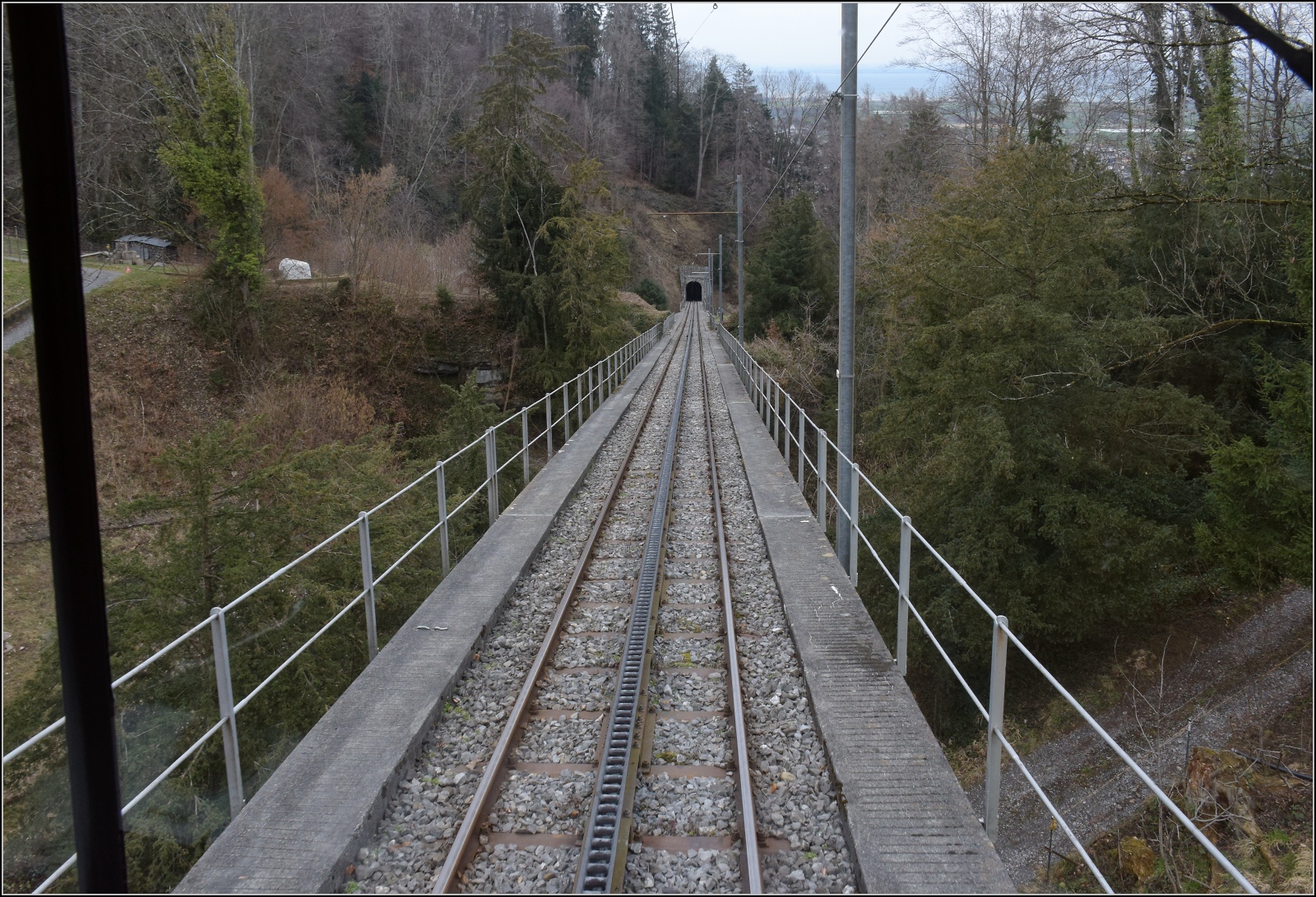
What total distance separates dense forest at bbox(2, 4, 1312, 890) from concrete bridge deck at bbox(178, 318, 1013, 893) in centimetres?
103

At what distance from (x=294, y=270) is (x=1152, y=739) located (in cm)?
2936

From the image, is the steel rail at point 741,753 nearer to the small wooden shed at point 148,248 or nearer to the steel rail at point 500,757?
the steel rail at point 500,757

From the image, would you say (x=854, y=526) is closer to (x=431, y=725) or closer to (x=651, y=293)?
(x=431, y=725)

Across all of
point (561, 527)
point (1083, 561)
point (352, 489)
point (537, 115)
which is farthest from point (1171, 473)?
point (537, 115)

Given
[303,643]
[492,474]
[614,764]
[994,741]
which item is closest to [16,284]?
[614,764]

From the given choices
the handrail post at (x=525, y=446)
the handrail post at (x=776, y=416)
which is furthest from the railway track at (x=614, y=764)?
the handrail post at (x=776, y=416)

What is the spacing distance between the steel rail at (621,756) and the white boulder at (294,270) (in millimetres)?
25667

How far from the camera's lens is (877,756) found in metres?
4.68

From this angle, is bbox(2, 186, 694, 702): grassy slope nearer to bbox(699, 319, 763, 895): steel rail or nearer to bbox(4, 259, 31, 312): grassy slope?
bbox(699, 319, 763, 895): steel rail

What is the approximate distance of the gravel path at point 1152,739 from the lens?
30.8ft

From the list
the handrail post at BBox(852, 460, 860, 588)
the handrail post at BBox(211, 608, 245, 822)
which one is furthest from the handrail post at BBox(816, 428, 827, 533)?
the handrail post at BBox(211, 608, 245, 822)

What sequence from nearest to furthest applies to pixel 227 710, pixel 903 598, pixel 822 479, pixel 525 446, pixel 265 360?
1. pixel 227 710
2. pixel 903 598
3. pixel 822 479
4. pixel 525 446
5. pixel 265 360

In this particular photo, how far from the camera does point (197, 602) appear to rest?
7.55 metres

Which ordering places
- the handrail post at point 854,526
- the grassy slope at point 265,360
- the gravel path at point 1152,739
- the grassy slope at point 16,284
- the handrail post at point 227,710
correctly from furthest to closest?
the grassy slope at point 265,360 → the gravel path at point 1152,739 → the handrail post at point 854,526 → the handrail post at point 227,710 → the grassy slope at point 16,284
